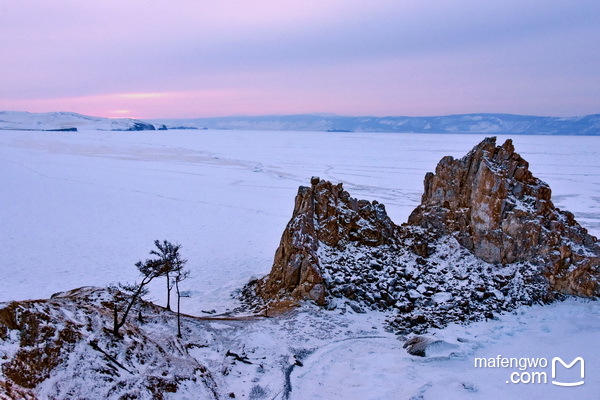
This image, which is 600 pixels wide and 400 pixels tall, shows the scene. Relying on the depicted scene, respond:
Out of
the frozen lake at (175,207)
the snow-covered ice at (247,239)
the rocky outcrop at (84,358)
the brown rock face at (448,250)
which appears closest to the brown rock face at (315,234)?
the brown rock face at (448,250)

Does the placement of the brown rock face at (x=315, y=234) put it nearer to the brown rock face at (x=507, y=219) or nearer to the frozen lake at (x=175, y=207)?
the brown rock face at (x=507, y=219)

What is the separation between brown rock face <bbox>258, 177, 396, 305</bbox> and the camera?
23.7 meters

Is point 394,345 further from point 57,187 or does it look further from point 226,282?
point 57,187

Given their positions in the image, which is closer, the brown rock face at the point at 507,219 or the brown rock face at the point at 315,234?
the brown rock face at the point at 507,219

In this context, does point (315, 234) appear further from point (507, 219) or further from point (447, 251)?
point (507, 219)

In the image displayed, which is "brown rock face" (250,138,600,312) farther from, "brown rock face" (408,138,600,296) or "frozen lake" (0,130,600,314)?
"frozen lake" (0,130,600,314)

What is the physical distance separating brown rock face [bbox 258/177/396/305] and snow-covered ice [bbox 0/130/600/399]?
225 centimetres

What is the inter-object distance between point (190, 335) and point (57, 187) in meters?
48.7

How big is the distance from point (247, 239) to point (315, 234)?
45.2 ft

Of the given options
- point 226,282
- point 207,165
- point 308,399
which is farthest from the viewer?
point 207,165

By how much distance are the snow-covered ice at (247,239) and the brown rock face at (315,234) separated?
2246 mm

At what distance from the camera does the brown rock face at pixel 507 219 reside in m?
22.7

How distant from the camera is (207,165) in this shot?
85188mm

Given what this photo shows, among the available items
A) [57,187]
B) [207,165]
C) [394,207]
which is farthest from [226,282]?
[207,165]
